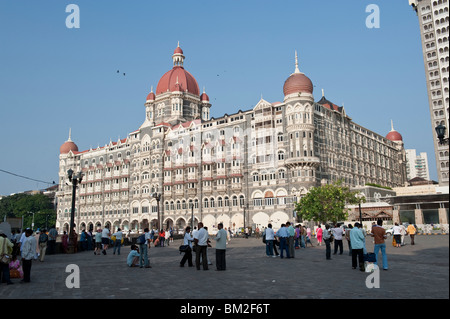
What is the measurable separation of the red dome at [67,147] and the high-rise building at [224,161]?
24.3 feet

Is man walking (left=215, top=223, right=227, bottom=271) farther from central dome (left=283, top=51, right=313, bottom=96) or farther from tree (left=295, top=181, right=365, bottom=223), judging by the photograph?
central dome (left=283, top=51, right=313, bottom=96)

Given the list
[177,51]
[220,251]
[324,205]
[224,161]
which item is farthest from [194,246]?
[177,51]

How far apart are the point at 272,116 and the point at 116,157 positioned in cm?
3961

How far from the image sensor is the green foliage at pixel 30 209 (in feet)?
331

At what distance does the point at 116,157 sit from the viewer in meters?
82.9

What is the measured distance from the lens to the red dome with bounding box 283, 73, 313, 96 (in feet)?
185

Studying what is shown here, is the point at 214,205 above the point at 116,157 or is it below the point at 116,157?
below

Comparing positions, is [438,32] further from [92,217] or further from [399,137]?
[92,217]

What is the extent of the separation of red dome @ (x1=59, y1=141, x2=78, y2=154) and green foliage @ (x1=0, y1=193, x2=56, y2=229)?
1775cm

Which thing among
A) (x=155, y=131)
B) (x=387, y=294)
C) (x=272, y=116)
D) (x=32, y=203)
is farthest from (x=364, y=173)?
(x=32, y=203)

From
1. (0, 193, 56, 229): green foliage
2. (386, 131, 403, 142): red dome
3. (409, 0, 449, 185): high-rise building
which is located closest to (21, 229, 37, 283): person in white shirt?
(409, 0, 449, 185): high-rise building

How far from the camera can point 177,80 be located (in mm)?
79375

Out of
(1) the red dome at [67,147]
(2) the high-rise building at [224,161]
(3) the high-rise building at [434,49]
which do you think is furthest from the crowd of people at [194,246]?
(1) the red dome at [67,147]

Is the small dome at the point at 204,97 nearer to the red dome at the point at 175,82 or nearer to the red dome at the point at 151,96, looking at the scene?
the red dome at the point at 175,82
